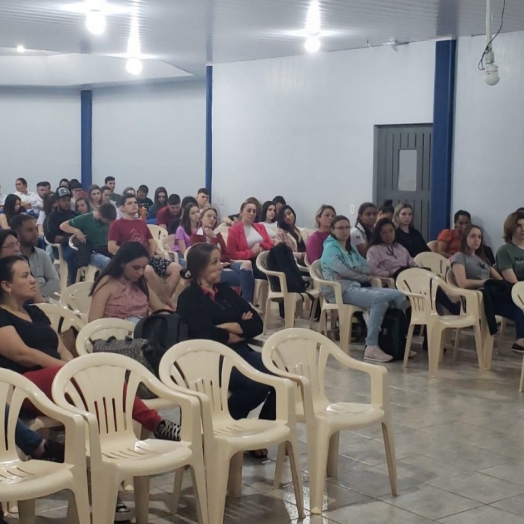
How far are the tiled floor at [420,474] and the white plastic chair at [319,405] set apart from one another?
0.47 ft

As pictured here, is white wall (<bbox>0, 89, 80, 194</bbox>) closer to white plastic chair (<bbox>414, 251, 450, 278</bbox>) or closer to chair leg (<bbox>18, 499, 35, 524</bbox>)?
white plastic chair (<bbox>414, 251, 450, 278</bbox>)

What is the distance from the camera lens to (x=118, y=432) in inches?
157

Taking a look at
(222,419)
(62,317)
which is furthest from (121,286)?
(222,419)

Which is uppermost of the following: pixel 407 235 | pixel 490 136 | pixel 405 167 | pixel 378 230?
pixel 490 136

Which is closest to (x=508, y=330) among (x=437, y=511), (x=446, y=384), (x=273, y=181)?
(x=446, y=384)

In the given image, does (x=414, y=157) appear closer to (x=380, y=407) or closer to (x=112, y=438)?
(x=380, y=407)

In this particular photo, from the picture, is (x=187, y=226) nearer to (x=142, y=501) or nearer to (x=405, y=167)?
(x=405, y=167)

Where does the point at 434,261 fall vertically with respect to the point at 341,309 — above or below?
above

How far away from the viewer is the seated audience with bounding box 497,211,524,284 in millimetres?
7606

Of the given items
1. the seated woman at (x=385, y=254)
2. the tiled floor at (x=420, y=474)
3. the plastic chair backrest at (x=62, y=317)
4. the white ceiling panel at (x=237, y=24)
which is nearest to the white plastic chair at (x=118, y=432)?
the tiled floor at (x=420, y=474)

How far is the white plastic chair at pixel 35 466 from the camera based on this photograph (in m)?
3.33

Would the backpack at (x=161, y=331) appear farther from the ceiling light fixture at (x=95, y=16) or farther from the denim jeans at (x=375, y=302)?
the ceiling light fixture at (x=95, y=16)

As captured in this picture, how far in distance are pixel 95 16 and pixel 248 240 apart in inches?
104

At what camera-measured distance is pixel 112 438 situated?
13.0 ft
